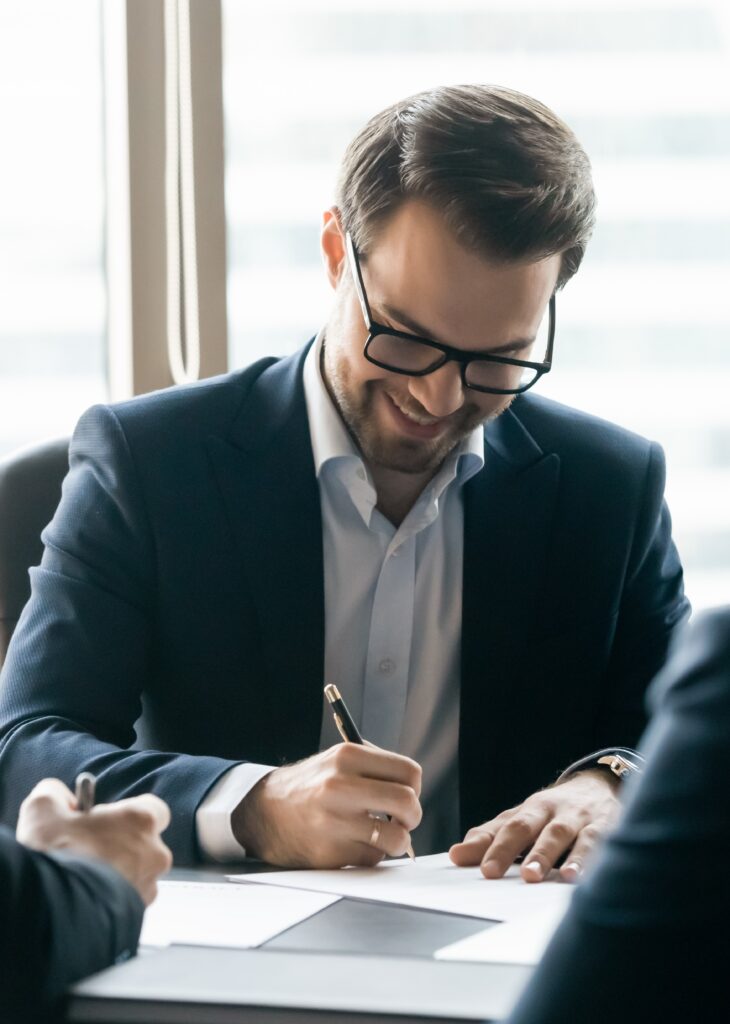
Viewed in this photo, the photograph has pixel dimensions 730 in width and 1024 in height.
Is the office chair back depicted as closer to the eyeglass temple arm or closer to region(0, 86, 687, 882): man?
region(0, 86, 687, 882): man

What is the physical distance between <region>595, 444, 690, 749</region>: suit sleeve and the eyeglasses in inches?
13.0

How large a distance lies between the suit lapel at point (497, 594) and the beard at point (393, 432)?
0.35 ft

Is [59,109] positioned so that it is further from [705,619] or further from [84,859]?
[705,619]

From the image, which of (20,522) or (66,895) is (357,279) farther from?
(66,895)

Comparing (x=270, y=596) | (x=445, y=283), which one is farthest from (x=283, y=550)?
(x=445, y=283)

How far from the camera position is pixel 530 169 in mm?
1672

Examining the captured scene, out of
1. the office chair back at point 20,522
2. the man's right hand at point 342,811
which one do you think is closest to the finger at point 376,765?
the man's right hand at point 342,811

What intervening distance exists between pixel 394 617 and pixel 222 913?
28.3 inches

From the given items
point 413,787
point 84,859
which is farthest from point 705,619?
point 413,787

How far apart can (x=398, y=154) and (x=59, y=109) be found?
3.39ft

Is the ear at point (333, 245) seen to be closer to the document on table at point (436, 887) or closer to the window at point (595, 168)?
the window at point (595, 168)

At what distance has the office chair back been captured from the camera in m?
1.79

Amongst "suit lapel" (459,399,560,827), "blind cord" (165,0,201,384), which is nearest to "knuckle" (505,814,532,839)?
"suit lapel" (459,399,560,827)

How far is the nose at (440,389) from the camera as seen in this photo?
65.8 inches
